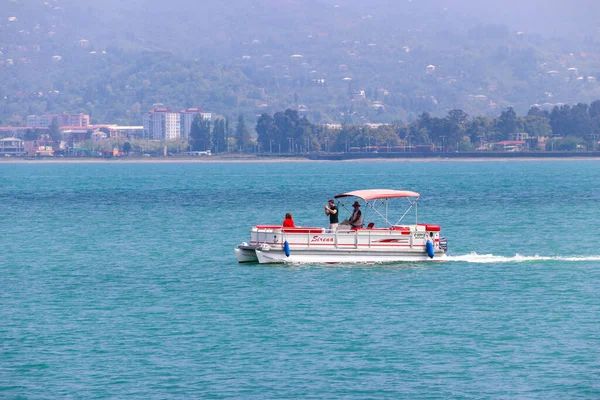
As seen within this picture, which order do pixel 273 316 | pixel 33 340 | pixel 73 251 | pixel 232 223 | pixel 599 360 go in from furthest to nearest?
1. pixel 232 223
2. pixel 73 251
3. pixel 273 316
4. pixel 33 340
5. pixel 599 360

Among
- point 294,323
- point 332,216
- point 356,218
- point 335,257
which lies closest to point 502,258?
point 356,218

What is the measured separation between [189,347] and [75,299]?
10909mm

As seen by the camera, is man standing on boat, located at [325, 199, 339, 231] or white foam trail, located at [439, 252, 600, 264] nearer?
man standing on boat, located at [325, 199, 339, 231]

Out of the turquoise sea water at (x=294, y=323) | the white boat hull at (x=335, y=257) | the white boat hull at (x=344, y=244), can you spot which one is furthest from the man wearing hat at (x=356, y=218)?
the turquoise sea water at (x=294, y=323)

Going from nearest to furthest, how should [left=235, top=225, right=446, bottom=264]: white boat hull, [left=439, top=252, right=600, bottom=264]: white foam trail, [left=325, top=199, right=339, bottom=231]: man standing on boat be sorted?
[left=235, top=225, right=446, bottom=264]: white boat hull < [left=325, top=199, right=339, bottom=231]: man standing on boat < [left=439, top=252, right=600, bottom=264]: white foam trail

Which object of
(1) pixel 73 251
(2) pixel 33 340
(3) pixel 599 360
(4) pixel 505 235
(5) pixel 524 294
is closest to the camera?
(3) pixel 599 360

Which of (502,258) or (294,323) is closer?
(294,323)

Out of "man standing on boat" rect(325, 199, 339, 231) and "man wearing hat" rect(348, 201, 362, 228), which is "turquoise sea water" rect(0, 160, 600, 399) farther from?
"man wearing hat" rect(348, 201, 362, 228)

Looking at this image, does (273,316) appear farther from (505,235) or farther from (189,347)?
(505,235)

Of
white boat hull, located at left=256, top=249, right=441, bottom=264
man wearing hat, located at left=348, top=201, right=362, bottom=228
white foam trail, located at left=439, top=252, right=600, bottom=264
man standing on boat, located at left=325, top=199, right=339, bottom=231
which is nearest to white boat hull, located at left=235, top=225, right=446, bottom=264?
white boat hull, located at left=256, top=249, right=441, bottom=264

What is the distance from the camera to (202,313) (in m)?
41.9

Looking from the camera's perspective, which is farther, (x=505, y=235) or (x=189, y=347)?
(x=505, y=235)

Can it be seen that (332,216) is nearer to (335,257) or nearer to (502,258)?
(335,257)

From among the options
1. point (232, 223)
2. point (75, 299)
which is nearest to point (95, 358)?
point (75, 299)
